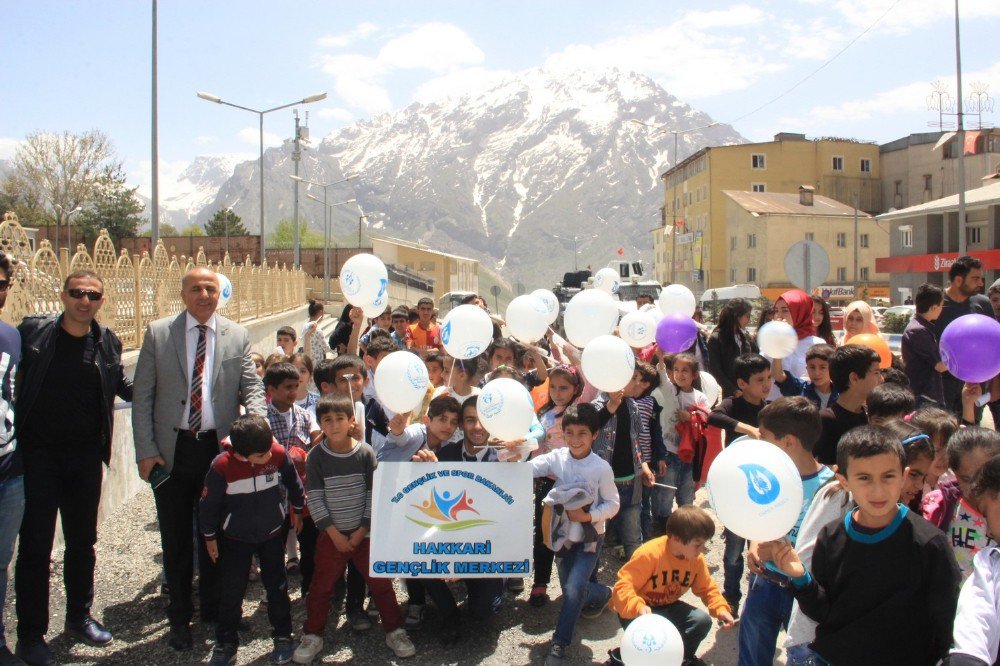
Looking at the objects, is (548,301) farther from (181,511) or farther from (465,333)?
(181,511)

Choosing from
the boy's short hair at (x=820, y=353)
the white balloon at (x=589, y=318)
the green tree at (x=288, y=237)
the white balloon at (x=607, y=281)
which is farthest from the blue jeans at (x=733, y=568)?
the green tree at (x=288, y=237)

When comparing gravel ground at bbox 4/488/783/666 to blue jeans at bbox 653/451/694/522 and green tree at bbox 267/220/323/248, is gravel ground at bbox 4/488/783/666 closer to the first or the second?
blue jeans at bbox 653/451/694/522

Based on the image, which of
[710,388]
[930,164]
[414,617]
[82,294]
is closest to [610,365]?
[710,388]

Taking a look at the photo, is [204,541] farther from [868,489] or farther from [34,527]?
[868,489]

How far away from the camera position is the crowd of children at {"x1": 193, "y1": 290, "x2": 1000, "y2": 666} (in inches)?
106

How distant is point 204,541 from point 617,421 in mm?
2715

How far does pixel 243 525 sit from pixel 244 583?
0.32 metres

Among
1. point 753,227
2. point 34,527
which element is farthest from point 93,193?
point 34,527

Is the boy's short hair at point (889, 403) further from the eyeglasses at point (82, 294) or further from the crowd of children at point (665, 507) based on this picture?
the eyeglasses at point (82, 294)

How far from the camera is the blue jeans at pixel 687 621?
3910 millimetres

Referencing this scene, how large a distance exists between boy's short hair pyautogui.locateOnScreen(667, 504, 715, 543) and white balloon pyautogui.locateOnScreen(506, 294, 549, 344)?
11.5 ft

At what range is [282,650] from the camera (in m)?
4.27

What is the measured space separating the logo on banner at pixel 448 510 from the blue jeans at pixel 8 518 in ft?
6.83

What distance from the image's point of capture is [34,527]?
4234 mm
